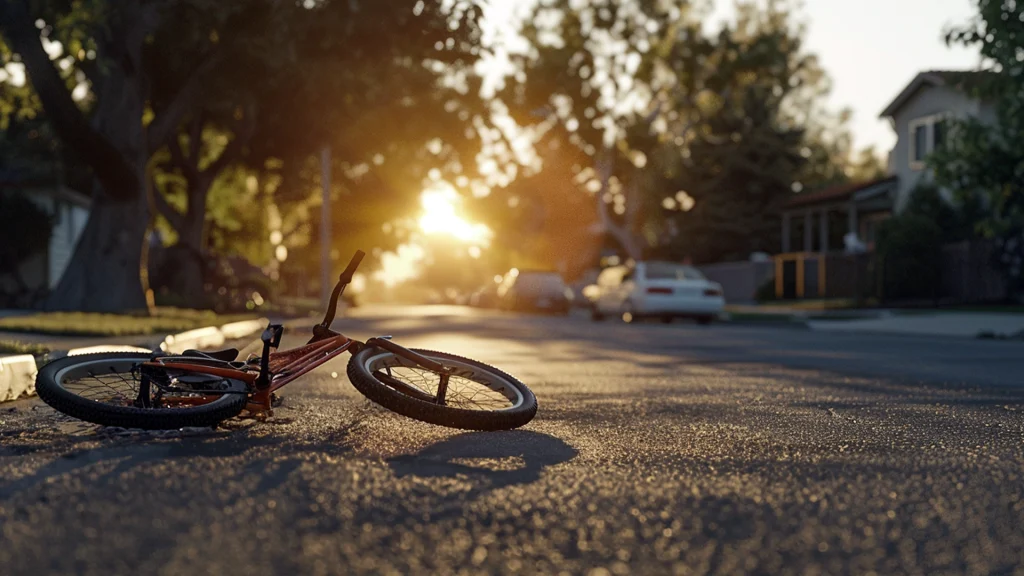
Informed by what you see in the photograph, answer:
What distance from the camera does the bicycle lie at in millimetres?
6457

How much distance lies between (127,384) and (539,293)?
107 feet

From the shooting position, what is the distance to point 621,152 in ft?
203

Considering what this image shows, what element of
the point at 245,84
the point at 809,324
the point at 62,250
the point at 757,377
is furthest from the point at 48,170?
the point at 757,377

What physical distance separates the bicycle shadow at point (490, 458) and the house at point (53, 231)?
26.8 m

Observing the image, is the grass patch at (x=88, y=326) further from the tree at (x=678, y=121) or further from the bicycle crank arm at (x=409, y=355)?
the tree at (x=678, y=121)

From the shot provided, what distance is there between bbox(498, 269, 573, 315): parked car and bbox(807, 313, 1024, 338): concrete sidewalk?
12.7 meters

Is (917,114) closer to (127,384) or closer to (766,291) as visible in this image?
(766,291)

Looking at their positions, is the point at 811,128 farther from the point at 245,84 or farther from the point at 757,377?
the point at 757,377

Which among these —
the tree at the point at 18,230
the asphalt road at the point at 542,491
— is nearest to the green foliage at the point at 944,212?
the tree at the point at 18,230

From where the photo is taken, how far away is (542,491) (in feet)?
16.3

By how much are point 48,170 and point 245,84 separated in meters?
8.65

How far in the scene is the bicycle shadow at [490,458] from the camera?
534cm

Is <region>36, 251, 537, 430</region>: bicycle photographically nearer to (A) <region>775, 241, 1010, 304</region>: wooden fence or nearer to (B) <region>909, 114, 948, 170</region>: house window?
(A) <region>775, 241, 1010, 304</region>: wooden fence

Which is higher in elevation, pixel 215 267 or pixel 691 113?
pixel 691 113
